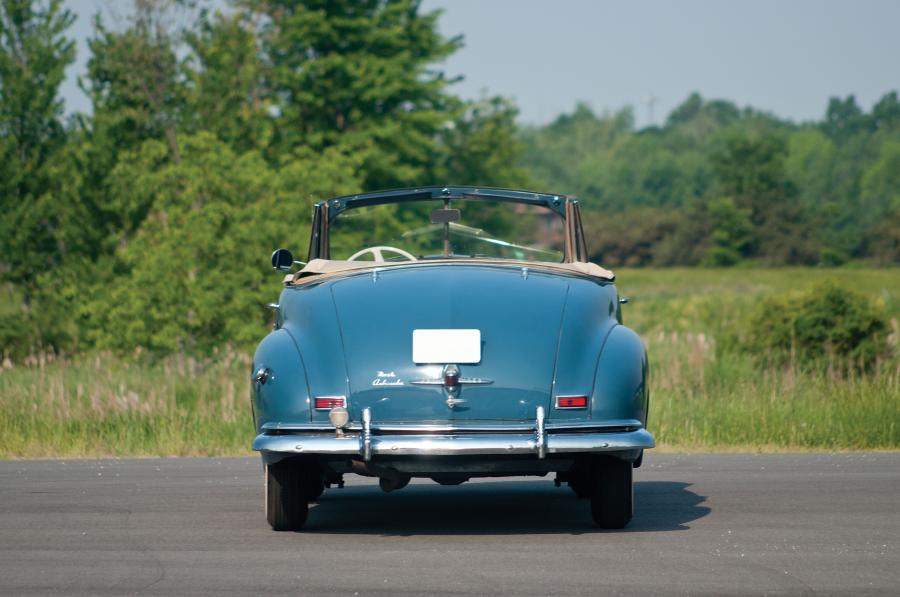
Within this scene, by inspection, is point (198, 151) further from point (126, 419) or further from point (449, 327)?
point (449, 327)

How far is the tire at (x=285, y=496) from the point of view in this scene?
708 cm

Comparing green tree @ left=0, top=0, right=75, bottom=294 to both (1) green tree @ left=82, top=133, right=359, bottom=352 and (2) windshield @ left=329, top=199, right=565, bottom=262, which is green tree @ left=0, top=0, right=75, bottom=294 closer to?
(1) green tree @ left=82, top=133, right=359, bottom=352

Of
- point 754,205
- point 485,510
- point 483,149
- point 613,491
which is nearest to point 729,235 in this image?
point 754,205

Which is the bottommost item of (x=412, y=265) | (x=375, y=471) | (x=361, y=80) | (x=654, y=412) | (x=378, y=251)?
(x=654, y=412)

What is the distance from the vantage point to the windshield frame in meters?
8.33

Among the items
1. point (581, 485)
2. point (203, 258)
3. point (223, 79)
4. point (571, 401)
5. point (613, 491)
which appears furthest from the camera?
point (223, 79)

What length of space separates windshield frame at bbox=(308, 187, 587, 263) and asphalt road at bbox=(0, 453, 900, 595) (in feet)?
4.96

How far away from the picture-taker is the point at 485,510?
8211mm

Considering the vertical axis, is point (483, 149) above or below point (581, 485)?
above

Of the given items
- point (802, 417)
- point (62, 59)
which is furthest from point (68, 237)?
point (802, 417)

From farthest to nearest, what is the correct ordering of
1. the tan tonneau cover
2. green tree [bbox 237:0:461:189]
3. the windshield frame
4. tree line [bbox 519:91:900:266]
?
tree line [bbox 519:91:900:266], green tree [bbox 237:0:461:189], the windshield frame, the tan tonneau cover

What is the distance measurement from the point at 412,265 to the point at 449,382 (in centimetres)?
104

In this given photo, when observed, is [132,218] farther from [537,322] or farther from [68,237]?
[537,322]

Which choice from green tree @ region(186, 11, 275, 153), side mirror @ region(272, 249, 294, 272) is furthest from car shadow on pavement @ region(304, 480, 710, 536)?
green tree @ region(186, 11, 275, 153)
